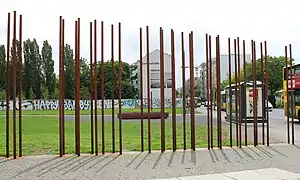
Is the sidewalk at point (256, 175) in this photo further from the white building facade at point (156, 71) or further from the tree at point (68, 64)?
the tree at point (68, 64)

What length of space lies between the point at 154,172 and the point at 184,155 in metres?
1.99

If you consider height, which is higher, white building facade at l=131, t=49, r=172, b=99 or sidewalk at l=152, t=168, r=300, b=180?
white building facade at l=131, t=49, r=172, b=99

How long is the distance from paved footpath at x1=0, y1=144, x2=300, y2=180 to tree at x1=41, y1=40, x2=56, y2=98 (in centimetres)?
5958

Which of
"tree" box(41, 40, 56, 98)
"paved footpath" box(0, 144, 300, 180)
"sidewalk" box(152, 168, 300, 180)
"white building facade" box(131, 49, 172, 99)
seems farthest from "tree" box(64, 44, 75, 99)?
"tree" box(41, 40, 56, 98)

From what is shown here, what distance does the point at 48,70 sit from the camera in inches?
2672

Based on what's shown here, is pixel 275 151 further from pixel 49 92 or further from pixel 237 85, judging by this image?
pixel 49 92

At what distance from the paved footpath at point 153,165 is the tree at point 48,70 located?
59.6 meters

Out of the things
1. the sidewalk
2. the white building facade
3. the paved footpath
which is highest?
the white building facade

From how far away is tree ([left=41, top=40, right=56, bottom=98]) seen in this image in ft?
219

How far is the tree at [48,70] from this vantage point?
66.8m

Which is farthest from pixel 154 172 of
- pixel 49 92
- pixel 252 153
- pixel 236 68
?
pixel 49 92

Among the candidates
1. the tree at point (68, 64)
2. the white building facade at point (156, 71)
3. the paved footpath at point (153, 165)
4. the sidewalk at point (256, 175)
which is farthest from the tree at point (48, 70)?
the sidewalk at point (256, 175)

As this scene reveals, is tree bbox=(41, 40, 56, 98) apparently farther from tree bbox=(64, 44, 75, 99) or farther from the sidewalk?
the sidewalk

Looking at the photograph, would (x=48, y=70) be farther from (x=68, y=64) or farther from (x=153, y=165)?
(x=153, y=165)
